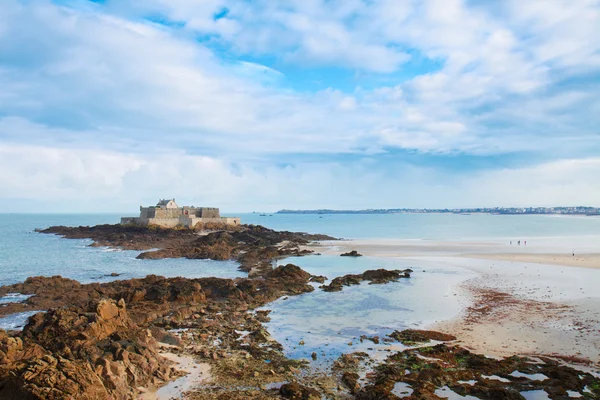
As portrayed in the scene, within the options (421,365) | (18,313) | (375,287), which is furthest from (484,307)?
(18,313)

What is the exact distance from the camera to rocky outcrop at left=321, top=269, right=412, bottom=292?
24388mm

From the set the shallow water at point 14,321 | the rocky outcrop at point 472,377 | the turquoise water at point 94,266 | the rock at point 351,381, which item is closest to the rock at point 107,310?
the shallow water at point 14,321

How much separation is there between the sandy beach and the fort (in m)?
43.9

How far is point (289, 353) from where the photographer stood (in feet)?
41.2

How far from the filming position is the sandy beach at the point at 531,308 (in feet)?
43.6

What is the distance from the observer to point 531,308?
18.7 metres

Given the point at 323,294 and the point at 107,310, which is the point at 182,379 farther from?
the point at 323,294

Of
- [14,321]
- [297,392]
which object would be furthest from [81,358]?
[14,321]

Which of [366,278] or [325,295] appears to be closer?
[325,295]

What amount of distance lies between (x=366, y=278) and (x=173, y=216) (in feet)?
169

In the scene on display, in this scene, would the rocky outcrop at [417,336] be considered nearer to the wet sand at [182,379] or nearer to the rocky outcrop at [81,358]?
the wet sand at [182,379]

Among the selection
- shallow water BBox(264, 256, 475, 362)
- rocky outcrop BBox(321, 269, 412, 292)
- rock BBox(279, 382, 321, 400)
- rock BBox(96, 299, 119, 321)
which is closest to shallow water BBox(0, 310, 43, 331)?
rock BBox(96, 299, 119, 321)

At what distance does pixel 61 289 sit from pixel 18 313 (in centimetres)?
425

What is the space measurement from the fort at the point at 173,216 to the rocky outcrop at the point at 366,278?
150 feet
